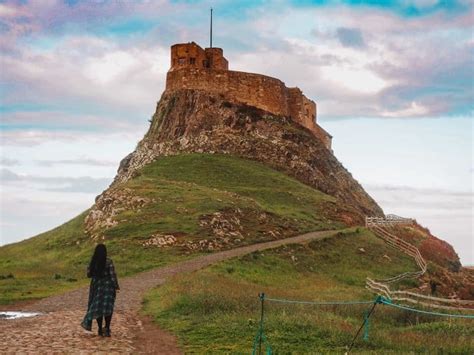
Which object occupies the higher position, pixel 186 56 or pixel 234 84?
pixel 186 56

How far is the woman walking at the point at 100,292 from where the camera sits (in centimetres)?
1486

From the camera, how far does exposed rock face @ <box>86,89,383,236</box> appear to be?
2645 inches

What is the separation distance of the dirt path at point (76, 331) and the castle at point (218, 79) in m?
48.1

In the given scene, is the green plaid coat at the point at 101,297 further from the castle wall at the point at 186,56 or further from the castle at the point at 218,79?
the castle wall at the point at 186,56

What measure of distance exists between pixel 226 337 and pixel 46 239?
3629 cm

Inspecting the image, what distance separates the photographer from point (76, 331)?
51.1 ft

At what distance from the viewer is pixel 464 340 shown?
47.6 feet

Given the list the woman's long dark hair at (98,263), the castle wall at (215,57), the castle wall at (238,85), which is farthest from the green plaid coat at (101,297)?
the castle wall at (215,57)

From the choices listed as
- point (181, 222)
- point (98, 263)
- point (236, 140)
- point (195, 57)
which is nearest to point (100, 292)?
point (98, 263)

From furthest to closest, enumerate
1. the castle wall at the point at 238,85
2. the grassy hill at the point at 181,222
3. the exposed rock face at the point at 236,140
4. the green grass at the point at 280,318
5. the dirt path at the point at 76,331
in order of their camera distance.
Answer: the castle wall at the point at 238,85, the exposed rock face at the point at 236,140, the grassy hill at the point at 181,222, the green grass at the point at 280,318, the dirt path at the point at 76,331

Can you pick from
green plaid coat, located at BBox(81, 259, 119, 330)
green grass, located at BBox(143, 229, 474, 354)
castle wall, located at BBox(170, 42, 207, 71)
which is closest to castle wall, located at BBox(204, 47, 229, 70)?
castle wall, located at BBox(170, 42, 207, 71)

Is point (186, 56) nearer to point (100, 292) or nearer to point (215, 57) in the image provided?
point (215, 57)

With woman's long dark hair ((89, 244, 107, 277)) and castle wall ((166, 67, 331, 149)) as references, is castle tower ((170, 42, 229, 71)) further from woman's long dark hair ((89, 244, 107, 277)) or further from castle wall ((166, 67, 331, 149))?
woman's long dark hair ((89, 244, 107, 277))

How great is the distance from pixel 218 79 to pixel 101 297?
57837mm
